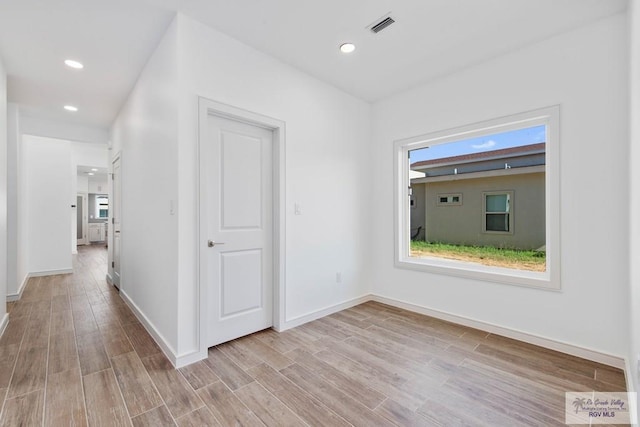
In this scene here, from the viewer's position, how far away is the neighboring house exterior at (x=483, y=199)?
9.86ft

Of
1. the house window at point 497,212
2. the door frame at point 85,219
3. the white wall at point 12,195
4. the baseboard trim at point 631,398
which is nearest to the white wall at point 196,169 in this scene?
the white wall at point 12,195

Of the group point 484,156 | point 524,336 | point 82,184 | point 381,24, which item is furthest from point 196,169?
point 82,184

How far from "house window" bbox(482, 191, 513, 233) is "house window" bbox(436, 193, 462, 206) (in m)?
0.43

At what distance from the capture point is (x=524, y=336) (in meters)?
2.73

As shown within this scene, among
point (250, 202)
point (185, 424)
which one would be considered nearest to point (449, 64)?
point (250, 202)

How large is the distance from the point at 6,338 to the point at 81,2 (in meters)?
3.14

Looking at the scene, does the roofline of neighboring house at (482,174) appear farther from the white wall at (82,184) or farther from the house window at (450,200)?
the white wall at (82,184)

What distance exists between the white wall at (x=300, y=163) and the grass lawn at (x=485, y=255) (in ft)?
2.61

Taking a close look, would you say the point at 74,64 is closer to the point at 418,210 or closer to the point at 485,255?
the point at 418,210

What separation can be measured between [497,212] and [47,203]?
7.84 meters

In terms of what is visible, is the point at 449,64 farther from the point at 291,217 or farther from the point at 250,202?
the point at 250,202

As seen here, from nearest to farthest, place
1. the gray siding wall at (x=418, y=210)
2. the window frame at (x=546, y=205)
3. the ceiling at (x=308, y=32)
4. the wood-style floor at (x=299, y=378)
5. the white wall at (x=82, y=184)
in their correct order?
the wood-style floor at (x=299, y=378), the ceiling at (x=308, y=32), the window frame at (x=546, y=205), the gray siding wall at (x=418, y=210), the white wall at (x=82, y=184)

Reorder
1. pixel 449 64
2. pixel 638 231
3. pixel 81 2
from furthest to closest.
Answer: pixel 449 64, pixel 81 2, pixel 638 231

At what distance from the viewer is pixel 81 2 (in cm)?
220
